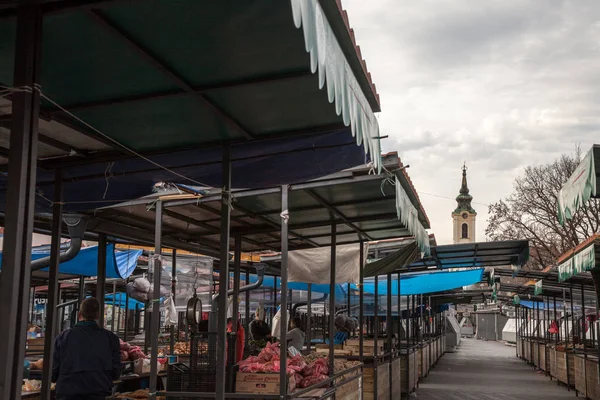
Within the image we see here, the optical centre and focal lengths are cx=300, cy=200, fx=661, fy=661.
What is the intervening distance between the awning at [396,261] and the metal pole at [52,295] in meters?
7.41

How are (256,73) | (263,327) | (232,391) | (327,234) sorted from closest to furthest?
(256,73) → (232,391) → (327,234) → (263,327)

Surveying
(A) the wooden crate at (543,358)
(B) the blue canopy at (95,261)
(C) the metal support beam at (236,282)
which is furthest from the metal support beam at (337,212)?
(A) the wooden crate at (543,358)

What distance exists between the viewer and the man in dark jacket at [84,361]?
19.9 ft

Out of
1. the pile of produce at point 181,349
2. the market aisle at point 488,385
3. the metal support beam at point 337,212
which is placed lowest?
the market aisle at point 488,385

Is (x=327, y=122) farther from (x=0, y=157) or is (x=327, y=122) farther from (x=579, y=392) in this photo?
(x=579, y=392)

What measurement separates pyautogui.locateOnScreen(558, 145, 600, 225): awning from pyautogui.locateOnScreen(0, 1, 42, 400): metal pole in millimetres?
5270

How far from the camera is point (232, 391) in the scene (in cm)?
730

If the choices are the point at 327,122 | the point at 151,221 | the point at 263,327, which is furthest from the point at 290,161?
the point at 263,327

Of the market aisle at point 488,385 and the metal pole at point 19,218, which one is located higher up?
the metal pole at point 19,218

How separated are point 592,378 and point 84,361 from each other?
43.5 ft

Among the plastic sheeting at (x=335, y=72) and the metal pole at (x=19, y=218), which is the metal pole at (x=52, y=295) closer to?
the metal pole at (x=19, y=218)

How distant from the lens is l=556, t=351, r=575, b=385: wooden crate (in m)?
19.1

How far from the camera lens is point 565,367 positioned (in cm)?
1969

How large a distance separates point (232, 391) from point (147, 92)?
12.8ft
